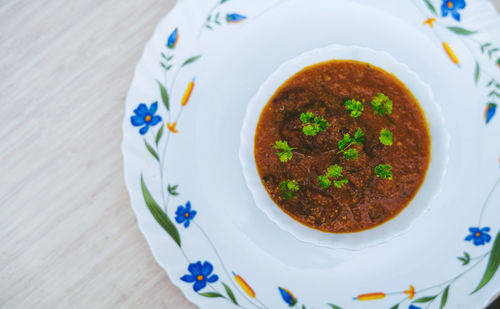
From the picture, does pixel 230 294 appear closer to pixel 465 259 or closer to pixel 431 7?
pixel 465 259

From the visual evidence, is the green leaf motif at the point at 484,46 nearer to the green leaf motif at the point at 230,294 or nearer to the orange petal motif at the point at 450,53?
the orange petal motif at the point at 450,53

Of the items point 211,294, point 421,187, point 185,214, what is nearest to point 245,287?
point 211,294

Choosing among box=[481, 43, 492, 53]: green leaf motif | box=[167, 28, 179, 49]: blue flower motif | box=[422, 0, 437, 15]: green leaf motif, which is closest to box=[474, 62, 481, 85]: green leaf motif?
box=[481, 43, 492, 53]: green leaf motif

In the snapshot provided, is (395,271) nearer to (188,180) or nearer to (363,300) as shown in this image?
(363,300)

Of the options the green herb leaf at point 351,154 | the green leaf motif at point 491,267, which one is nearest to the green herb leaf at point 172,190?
the green herb leaf at point 351,154

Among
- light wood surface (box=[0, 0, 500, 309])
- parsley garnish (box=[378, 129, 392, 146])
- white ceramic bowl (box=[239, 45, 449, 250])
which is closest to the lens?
parsley garnish (box=[378, 129, 392, 146])

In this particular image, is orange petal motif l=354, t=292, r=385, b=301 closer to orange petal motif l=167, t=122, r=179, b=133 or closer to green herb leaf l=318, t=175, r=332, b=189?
green herb leaf l=318, t=175, r=332, b=189
